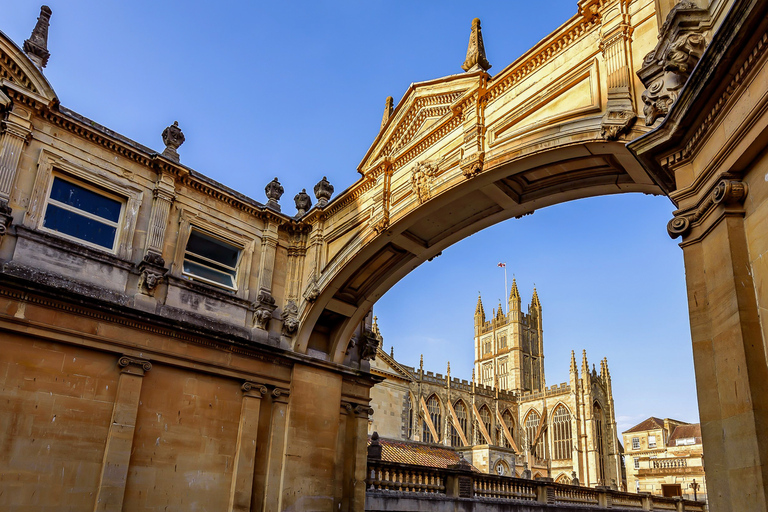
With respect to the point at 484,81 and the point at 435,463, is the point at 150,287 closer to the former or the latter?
the point at 484,81

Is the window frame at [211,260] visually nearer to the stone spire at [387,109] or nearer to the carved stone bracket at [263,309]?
the carved stone bracket at [263,309]

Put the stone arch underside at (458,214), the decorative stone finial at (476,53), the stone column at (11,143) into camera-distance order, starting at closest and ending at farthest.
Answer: the stone arch underside at (458,214) → the stone column at (11,143) → the decorative stone finial at (476,53)

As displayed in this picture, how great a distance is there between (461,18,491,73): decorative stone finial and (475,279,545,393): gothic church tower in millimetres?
80050

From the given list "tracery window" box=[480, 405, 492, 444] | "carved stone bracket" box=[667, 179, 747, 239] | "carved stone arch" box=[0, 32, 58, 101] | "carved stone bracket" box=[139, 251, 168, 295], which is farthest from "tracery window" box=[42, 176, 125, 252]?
"tracery window" box=[480, 405, 492, 444]

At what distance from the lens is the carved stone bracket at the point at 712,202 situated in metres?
5.48

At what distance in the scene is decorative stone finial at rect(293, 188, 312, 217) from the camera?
49.8ft

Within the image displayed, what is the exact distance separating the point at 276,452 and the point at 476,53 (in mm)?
9248

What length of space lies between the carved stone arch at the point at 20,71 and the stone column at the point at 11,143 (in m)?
0.51

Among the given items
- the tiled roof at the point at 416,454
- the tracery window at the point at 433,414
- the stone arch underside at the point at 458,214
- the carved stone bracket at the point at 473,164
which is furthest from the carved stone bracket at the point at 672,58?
the tracery window at the point at 433,414

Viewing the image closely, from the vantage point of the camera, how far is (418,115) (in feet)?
41.1

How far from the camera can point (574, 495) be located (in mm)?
19969

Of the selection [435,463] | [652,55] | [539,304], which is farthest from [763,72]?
[539,304]

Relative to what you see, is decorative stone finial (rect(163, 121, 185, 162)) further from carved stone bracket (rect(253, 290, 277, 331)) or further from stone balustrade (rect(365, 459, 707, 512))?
stone balustrade (rect(365, 459, 707, 512))

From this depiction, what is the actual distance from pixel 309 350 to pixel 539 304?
9013 centimetres
